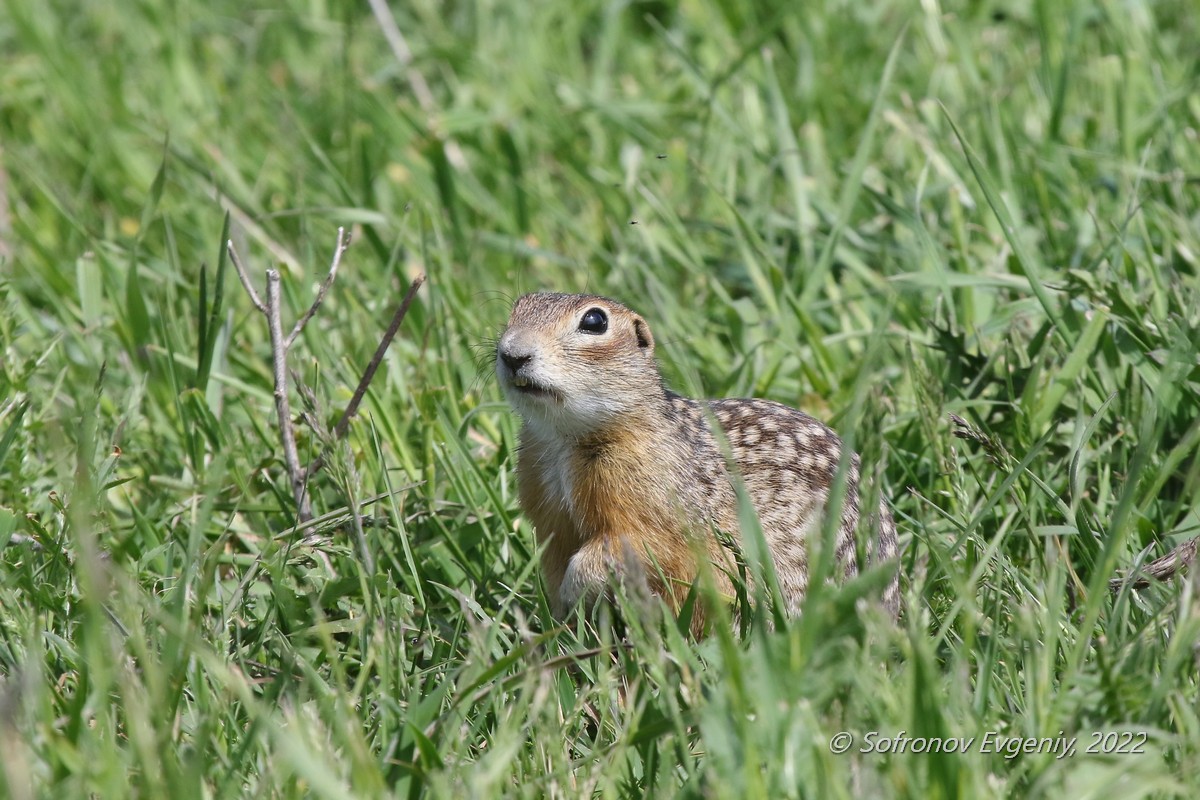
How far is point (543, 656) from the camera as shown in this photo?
3.14m

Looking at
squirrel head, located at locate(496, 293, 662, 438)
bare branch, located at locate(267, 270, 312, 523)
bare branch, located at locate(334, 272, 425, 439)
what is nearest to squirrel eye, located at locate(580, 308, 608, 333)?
squirrel head, located at locate(496, 293, 662, 438)

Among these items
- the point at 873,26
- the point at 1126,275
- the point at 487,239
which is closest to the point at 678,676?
the point at 1126,275

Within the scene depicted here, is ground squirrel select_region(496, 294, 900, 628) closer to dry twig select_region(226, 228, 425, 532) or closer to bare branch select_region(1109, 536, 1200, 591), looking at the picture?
dry twig select_region(226, 228, 425, 532)

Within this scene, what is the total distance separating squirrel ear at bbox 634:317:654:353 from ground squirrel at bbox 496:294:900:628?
0.05ft

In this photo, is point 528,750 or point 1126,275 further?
point 1126,275

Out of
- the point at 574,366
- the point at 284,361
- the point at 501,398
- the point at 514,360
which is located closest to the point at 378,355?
the point at 284,361

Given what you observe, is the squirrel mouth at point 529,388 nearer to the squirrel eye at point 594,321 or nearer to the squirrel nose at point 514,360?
the squirrel nose at point 514,360

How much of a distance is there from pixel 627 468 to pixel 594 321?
38 cm

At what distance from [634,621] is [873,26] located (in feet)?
14.5

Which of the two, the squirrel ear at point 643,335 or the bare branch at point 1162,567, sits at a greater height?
the squirrel ear at point 643,335

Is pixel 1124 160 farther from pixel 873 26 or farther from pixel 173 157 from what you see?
pixel 173 157

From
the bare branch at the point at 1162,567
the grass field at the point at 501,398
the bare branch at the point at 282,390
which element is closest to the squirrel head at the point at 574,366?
the grass field at the point at 501,398

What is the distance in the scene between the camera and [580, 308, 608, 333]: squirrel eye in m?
3.55

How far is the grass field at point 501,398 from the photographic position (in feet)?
7.79
